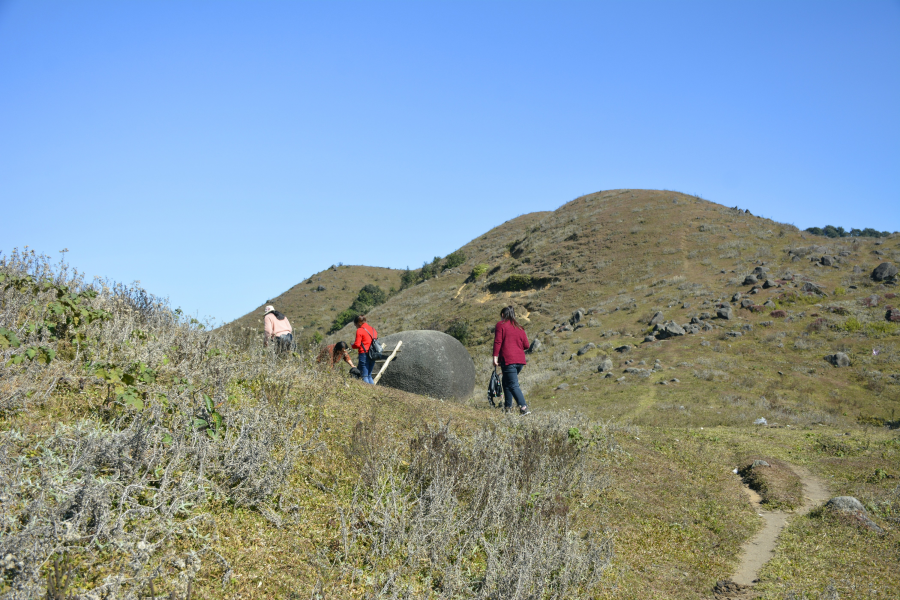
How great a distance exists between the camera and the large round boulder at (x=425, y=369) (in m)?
10.2

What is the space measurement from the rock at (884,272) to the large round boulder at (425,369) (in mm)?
21973

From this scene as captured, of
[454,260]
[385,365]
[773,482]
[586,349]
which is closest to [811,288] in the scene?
[586,349]

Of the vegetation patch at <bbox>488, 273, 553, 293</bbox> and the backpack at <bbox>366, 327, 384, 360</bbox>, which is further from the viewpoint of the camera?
the vegetation patch at <bbox>488, 273, 553, 293</bbox>

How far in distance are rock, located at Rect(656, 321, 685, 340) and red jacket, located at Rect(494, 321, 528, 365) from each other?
15317mm

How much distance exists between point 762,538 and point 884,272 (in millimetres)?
23737

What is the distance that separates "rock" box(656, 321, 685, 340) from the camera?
22.4m

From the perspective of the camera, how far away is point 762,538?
5.73 meters

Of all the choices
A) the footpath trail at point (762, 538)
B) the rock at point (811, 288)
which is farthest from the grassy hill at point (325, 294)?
the footpath trail at point (762, 538)

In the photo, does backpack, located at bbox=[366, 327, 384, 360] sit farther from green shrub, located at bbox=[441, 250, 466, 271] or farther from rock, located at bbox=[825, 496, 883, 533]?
green shrub, located at bbox=[441, 250, 466, 271]

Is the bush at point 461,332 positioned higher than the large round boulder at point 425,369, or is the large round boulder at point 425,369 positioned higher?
the bush at point 461,332

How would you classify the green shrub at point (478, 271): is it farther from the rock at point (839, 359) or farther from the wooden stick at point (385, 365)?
the wooden stick at point (385, 365)

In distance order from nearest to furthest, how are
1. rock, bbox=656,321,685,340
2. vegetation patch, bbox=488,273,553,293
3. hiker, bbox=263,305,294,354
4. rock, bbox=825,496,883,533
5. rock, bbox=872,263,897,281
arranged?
rock, bbox=825,496,883,533 < hiker, bbox=263,305,294,354 < rock, bbox=656,321,685,340 < rock, bbox=872,263,897,281 < vegetation patch, bbox=488,273,553,293

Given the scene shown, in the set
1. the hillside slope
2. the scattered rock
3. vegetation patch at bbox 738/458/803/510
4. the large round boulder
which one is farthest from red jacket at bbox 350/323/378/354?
the scattered rock

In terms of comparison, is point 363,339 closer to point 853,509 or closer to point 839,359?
point 853,509
